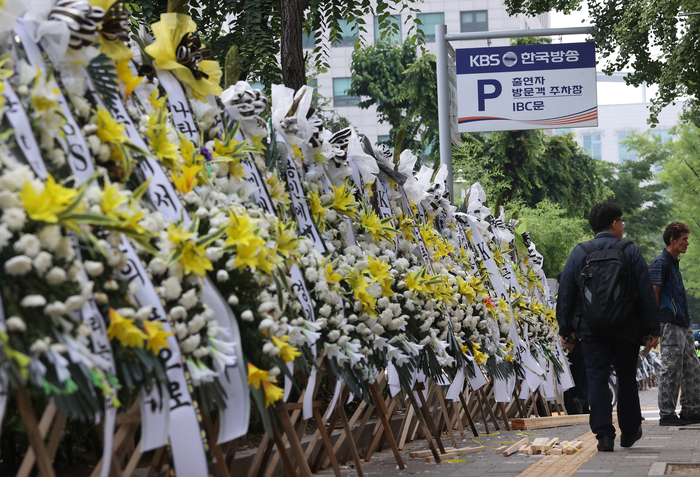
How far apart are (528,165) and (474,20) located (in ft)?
69.9

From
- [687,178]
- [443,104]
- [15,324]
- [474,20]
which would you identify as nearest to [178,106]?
[15,324]

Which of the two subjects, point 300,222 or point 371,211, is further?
point 371,211

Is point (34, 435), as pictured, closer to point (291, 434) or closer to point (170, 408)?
point (170, 408)

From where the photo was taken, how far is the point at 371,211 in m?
6.20

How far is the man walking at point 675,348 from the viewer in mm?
8766

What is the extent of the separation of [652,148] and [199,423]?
47464 mm

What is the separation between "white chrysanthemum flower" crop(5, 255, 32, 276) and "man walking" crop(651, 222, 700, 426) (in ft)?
23.9

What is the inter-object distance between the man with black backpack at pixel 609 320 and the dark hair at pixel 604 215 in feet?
0.88

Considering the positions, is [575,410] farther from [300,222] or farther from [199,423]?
[199,423]

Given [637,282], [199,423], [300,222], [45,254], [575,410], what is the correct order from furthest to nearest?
[575,410] → [637,282] → [300,222] → [199,423] → [45,254]

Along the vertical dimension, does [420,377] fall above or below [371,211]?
below

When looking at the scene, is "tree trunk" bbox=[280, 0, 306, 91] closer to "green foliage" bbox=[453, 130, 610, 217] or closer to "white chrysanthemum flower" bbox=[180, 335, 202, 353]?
"white chrysanthemum flower" bbox=[180, 335, 202, 353]

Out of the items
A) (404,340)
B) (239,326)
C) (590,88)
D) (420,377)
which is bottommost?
(420,377)

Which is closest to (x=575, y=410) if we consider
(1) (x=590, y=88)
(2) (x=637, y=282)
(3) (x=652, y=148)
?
(1) (x=590, y=88)
